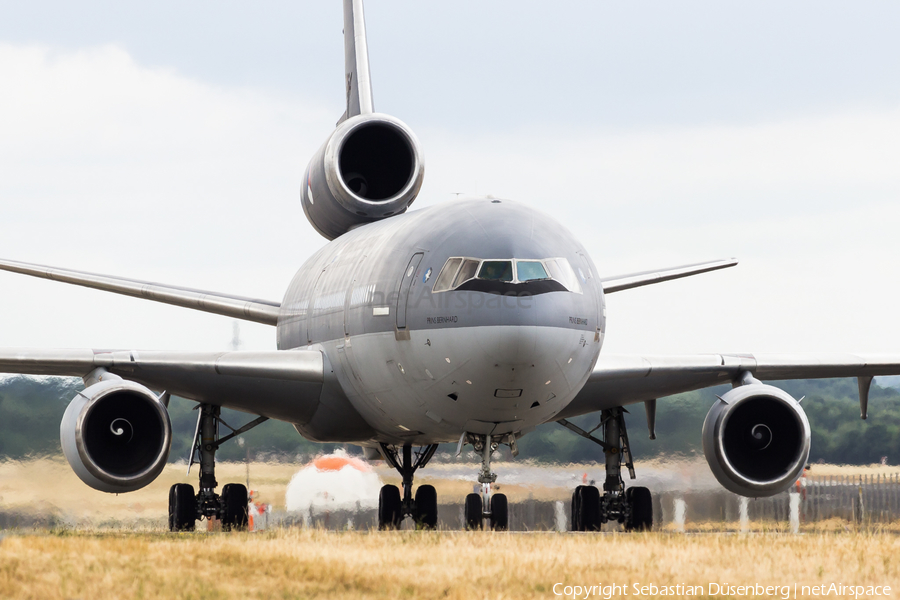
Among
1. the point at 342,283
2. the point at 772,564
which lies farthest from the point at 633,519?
the point at 772,564

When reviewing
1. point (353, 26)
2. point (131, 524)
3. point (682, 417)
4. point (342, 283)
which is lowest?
point (131, 524)

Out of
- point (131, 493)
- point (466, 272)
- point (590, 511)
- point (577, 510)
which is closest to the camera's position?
point (466, 272)

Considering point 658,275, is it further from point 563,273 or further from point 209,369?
point 209,369

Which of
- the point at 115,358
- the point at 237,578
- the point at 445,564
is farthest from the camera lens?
the point at 115,358

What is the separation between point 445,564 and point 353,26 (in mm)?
17091

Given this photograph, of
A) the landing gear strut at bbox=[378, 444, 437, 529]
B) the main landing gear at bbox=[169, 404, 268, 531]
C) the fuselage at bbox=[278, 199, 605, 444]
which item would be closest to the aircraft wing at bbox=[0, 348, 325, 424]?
the fuselage at bbox=[278, 199, 605, 444]

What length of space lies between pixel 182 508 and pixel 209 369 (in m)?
2.89

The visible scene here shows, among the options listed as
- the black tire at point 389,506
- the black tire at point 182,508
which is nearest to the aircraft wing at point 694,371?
the black tire at point 389,506

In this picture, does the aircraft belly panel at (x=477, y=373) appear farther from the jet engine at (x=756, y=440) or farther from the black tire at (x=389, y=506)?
the black tire at (x=389, y=506)

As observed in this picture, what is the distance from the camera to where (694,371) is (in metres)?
16.3

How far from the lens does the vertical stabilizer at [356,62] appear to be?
22984mm

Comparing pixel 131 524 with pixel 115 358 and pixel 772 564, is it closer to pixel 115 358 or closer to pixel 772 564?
pixel 115 358

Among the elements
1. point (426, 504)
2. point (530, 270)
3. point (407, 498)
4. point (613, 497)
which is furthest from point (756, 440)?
point (426, 504)

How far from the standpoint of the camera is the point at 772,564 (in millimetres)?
9852
